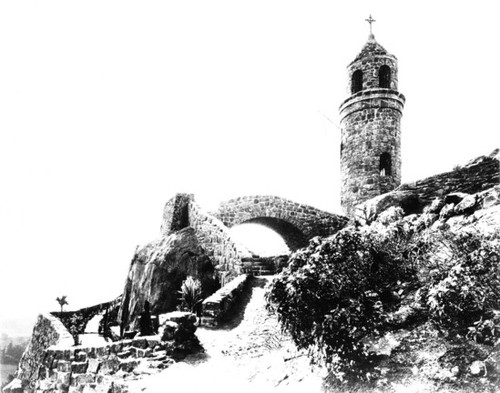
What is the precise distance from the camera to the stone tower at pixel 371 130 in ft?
63.3

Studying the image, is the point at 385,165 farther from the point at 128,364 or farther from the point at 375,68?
the point at 128,364

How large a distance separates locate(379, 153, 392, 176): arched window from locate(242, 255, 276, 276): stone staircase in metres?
8.30

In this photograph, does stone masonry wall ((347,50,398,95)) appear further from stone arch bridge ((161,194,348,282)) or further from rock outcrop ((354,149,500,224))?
rock outcrop ((354,149,500,224))

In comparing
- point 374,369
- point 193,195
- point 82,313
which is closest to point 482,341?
point 374,369

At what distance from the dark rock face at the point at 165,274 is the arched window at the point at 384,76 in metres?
11.4

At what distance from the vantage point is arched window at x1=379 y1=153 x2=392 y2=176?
765 inches

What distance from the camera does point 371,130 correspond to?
19.5 m

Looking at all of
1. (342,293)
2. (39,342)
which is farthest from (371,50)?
(39,342)

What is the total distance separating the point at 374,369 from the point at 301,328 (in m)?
1.19

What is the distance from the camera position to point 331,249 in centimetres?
694

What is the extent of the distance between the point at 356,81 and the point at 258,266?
37.8ft

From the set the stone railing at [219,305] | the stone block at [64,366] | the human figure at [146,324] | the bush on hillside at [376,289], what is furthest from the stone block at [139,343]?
the bush on hillside at [376,289]

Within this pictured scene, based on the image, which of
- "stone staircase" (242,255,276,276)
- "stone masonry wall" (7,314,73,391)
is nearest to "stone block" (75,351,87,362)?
"stone masonry wall" (7,314,73,391)

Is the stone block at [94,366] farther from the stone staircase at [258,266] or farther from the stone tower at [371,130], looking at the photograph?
the stone tower at [371,130]
